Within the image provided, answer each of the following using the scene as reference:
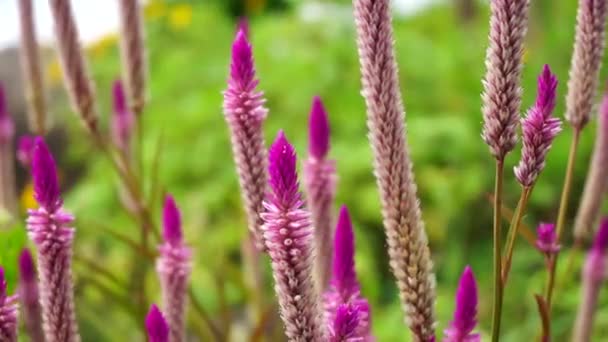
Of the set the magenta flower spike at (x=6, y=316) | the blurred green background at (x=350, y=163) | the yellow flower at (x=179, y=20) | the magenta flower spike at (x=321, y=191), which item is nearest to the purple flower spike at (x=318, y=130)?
the magenta flower spike at (x=321, y=191)

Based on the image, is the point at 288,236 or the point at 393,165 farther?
the point at 393,165

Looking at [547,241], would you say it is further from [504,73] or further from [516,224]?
[504,73]

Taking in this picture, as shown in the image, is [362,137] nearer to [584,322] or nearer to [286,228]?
[584,322]

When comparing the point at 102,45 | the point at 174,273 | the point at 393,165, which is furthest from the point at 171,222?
the point at 102,45

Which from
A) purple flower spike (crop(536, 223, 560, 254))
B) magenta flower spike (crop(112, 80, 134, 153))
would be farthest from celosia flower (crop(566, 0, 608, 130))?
magenta flower spike (crop(112, 80, 134, 153))

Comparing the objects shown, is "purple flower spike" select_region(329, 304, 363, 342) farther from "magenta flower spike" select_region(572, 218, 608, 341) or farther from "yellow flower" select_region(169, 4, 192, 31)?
"yellow flower" select_region(169, 4, 192, 31)
